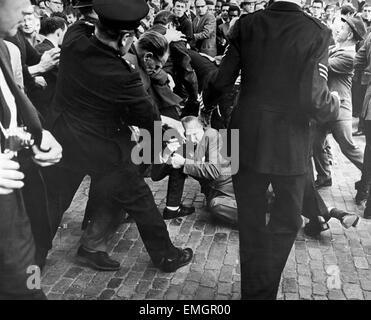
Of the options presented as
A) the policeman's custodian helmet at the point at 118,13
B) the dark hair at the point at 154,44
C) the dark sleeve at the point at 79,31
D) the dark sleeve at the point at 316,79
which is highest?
the policeman's custodian helmet at the point at 118,13

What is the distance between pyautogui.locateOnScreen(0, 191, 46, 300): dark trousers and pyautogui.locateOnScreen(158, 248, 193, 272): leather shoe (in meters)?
1.23

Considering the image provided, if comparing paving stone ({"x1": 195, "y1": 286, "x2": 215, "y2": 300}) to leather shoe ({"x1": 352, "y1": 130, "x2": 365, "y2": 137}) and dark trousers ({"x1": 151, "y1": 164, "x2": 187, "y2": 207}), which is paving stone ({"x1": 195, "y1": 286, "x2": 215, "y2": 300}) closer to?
dark trousers ({"x1": 151, "y1": 164, "x2": 187, "y2": 207})

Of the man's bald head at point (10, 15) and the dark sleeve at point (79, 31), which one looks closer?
the man's bald head at point (10, 15)

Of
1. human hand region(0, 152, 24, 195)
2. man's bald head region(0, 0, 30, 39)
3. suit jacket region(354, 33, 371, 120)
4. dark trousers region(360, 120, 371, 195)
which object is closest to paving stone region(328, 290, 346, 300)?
dark trousers region(360, 120, 371, 195)

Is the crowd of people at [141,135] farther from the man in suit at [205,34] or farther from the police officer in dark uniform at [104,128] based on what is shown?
the man in suit at [205,34]

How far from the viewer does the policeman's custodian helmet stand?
2.77m

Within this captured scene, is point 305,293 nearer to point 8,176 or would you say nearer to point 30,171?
point 30,171

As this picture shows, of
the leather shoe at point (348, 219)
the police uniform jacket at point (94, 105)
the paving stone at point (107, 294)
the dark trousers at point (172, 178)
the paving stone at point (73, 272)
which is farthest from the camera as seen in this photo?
the dark trousers at point (172, 178)

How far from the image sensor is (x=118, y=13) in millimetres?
2773

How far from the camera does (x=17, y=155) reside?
2436 millimetres

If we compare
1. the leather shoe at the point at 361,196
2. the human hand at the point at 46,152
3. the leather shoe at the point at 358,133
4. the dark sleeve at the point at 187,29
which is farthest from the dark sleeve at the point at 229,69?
the dark sleeve at the point at 187,29

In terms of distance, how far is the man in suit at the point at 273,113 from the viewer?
8.24 ft
